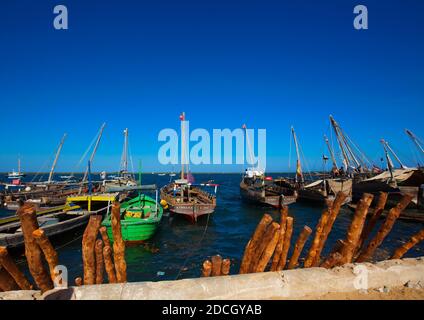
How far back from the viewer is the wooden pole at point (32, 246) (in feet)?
15.2

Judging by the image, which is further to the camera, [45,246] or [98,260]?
[98,260]

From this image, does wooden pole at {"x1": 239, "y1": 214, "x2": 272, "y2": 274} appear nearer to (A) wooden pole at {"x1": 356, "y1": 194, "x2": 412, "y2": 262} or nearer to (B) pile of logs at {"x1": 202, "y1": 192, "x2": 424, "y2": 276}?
(B) pile of logs at {"x1": 202, "y1": 192, "x2": 424, "y2": 276}

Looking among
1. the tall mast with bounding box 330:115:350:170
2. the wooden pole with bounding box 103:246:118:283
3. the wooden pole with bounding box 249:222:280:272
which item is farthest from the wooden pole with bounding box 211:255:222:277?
the tall mast with bounding box 330:115:350:170

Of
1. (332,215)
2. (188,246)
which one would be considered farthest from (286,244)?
(188,246)

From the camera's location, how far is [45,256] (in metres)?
5.01

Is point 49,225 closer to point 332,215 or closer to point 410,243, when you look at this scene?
point 332,215

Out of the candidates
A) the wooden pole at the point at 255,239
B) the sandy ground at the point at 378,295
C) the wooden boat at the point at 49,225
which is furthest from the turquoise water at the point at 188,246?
the sandy ground at the point at 378,295

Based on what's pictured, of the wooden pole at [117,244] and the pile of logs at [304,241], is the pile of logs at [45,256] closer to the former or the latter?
the wooden pole at [117,244]

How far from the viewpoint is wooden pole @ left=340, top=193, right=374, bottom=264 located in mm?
5953

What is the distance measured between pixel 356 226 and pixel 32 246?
719cm

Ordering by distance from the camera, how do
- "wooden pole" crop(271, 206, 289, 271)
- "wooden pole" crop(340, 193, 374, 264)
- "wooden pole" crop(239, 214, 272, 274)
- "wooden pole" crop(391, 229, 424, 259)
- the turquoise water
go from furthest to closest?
the turquoise water → "wooden pole" crop(391, 229, 424, 259) → "wooden pole" crop(271, 206, 289, 271) → "wooden pole" crop(340, 193, 374, 264) → "wooden pole" crop(239, 214, 272, 274)
